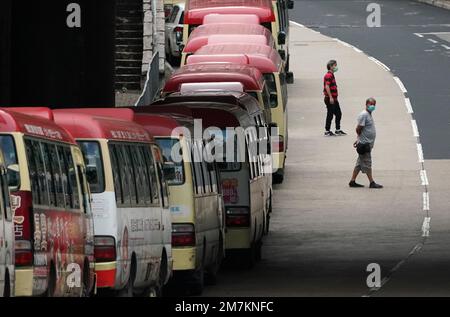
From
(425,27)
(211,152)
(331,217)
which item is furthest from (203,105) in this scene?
(425,27)

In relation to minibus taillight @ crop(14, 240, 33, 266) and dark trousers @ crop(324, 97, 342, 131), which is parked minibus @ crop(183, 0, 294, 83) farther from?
minibus taillight @ crop(14, 240, 33, 266)

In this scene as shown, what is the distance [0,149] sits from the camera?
60.1 feet

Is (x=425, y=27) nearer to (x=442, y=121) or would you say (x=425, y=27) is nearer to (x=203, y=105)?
(x=442, y=121)

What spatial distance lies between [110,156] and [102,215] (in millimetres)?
823

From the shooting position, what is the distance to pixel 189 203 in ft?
82.6

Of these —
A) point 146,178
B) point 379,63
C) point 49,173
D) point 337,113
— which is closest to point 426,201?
point 337,113

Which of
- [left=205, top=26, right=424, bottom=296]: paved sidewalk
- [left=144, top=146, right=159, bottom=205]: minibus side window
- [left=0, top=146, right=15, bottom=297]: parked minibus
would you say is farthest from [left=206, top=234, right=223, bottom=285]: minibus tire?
[left=0, top=146, right=15, bottom=297]: parked minibus

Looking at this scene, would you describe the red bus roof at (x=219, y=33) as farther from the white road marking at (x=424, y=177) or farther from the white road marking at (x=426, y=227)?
the white road marking at (x=426, y=227)

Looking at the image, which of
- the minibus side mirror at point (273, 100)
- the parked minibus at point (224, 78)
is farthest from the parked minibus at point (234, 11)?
the parked minibus at point (224, 78)

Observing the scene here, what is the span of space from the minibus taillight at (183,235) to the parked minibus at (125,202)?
0.58 meters

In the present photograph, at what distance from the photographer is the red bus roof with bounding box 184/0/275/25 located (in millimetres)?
50406

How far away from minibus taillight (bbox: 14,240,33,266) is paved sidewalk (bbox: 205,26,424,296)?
293 inches

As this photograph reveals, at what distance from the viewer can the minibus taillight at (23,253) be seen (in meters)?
18.4

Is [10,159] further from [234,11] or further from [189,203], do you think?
[234,11]
